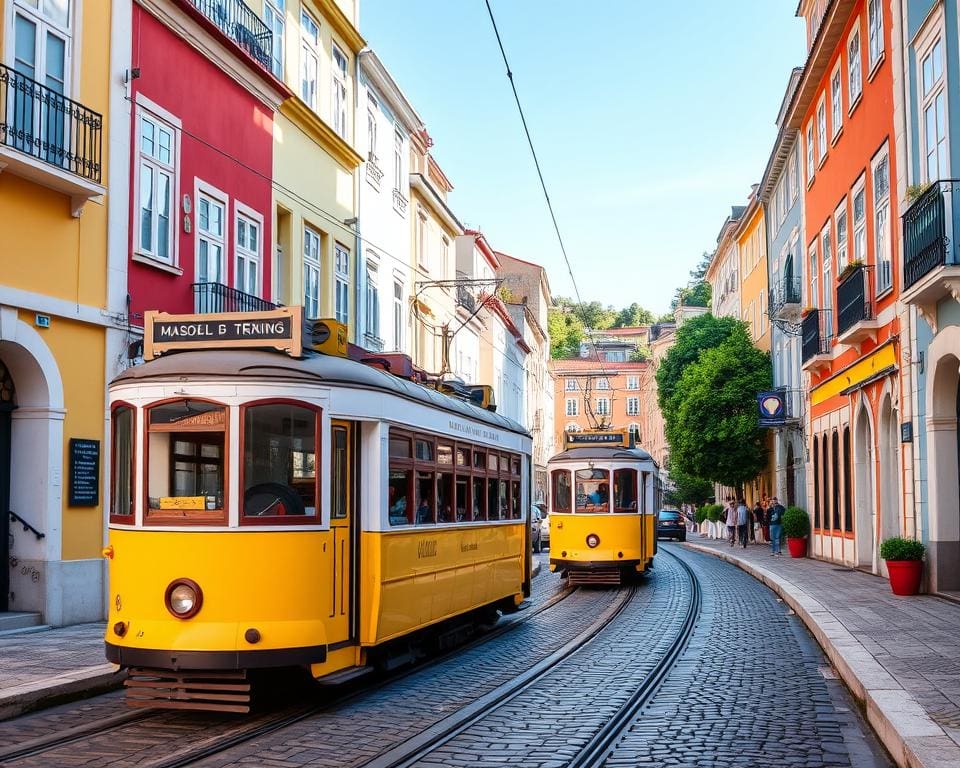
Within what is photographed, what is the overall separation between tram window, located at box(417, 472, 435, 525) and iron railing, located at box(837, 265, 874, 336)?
43.2 feet

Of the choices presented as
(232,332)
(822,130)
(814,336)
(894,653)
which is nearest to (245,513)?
(232,332)

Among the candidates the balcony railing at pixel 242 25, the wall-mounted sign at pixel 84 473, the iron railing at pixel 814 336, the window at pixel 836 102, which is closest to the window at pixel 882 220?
the window at pixel 836 102

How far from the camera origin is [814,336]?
29.1 meters

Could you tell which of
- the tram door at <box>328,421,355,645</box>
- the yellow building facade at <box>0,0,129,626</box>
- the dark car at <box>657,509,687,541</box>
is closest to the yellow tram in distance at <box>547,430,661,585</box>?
the yellow building facade at <box>0,0,129,626</box>

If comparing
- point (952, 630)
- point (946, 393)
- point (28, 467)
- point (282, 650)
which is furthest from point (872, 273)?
point (282, 650)

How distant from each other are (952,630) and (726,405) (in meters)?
29.8

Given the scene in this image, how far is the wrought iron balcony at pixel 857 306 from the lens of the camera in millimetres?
22453

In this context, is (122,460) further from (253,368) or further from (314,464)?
(314,464)

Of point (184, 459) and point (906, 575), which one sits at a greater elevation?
point (184, 459)

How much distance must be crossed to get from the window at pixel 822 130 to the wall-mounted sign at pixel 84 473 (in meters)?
20.1

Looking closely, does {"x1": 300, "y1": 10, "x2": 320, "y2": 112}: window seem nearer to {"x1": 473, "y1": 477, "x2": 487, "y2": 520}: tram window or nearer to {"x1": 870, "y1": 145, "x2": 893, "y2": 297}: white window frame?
{"x1": 870, "y1": 145, "x2": 893, "y2": 297}: white window frame

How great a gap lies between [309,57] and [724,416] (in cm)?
2382

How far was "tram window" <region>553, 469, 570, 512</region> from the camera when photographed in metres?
22.4

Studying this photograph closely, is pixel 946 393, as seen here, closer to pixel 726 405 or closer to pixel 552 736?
pixel 552 736
